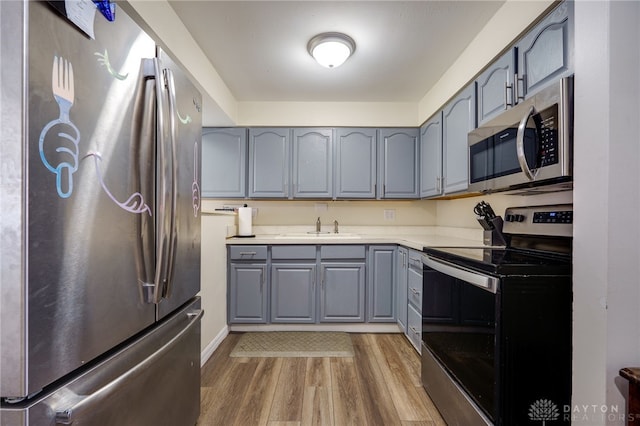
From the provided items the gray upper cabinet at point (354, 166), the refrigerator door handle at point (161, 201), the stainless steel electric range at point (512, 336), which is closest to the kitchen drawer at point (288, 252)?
the gray upper cabinet at point (354, 166)

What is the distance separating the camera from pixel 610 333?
0.77 m

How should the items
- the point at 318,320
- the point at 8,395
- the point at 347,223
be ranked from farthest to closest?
the point at 347,223, the point at 318,320, the point at 8,395

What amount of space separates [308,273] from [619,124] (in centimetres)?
226

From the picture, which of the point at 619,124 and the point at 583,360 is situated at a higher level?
the point at 619,124

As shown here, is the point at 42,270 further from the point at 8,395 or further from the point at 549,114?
the point at 549,114

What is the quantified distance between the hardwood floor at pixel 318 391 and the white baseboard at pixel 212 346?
0.15ft

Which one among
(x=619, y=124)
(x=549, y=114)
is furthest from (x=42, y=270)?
(x=549, y=114)

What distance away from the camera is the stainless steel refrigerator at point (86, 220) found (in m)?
0.59

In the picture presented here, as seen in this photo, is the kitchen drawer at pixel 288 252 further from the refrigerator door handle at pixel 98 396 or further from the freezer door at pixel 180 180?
the refrigerator door handle at pixel 98 396

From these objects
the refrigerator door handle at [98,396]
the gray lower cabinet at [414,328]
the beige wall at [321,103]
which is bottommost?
the gray lower cabinet at [414,328]

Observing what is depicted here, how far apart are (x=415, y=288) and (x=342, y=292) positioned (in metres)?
0.70

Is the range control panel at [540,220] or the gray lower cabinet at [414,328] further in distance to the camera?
the gray lower cabinet at [414,328]

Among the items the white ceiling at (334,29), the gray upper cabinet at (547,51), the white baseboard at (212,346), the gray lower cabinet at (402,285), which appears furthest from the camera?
the gray lower cabinet at (402,285)

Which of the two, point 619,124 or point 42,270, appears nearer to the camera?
point 42,270
